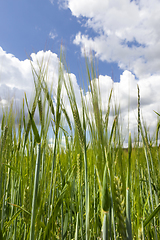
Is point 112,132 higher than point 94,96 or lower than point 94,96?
lower

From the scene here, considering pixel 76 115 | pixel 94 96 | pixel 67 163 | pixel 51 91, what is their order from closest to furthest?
pixel 94 96 < pixel 76 115 < pixel 51 91 < pixel 67 163

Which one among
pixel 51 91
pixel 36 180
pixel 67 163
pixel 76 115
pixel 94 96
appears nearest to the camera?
pixel 36 180

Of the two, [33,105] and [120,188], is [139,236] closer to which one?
[120,188]

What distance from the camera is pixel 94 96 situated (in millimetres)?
640

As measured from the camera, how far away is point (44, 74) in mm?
809

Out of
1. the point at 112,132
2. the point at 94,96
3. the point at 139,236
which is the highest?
the point at 94,96

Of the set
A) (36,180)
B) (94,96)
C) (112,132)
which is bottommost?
(36,180)

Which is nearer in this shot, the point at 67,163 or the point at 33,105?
the point at 33,105

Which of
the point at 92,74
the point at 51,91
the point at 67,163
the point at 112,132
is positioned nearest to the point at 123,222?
the point at 112,132

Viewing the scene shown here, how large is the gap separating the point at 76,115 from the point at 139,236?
0.55 m

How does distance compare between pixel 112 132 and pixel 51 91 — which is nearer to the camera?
pixel 112 132

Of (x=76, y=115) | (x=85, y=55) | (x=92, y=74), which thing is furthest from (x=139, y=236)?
(x=85, y=55)

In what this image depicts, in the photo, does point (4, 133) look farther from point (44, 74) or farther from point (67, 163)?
point (67, 163)

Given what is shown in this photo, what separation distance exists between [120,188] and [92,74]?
0.45m
